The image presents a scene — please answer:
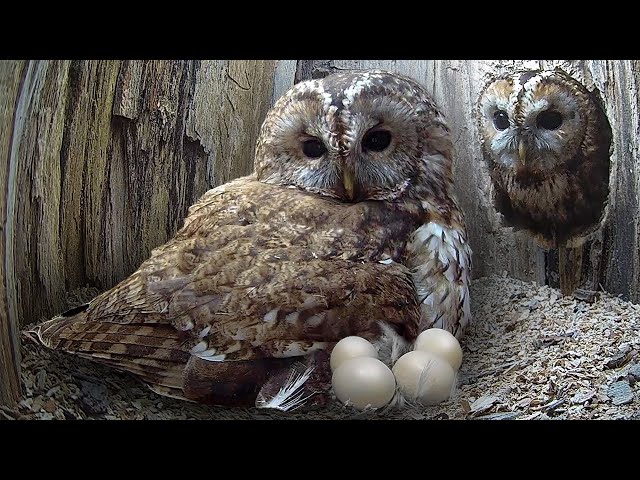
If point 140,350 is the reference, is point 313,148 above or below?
above

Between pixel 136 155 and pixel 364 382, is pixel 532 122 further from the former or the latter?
pixel 136 155

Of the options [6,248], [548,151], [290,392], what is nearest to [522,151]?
[548,151]

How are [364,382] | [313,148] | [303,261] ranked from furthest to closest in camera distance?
[313,148]
[303,261]
[364,382]

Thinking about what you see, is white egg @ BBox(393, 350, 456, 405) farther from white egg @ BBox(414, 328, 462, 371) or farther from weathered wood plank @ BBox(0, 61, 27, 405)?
weathered wood plank @ BBox(0, 61, 27, 405)

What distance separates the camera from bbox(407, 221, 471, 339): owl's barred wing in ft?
4.85

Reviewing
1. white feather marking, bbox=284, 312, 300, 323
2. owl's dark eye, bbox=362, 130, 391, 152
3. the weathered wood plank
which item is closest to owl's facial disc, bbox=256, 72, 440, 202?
owl's dark eye, bbox=362, 130, 391, 152

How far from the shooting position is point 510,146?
153 cm

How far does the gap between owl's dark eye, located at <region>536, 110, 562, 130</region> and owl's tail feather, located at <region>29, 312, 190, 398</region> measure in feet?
2.93

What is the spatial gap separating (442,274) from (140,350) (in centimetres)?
65

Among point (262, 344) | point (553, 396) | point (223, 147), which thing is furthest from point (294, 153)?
point (553, 396)

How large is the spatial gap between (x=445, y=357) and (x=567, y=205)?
0.45 m

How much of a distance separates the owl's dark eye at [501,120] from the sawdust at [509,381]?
0.40 metres

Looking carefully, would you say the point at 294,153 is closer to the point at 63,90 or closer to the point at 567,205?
the point at 63,90

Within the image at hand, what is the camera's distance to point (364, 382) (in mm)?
1309
